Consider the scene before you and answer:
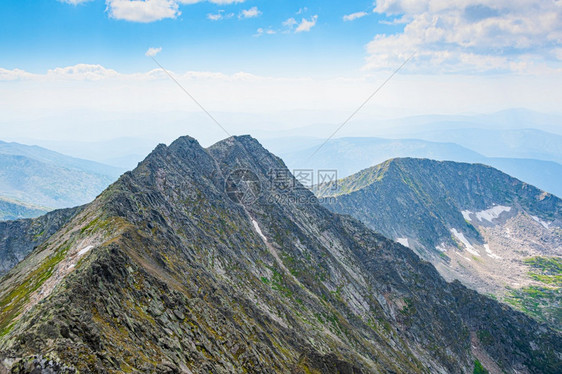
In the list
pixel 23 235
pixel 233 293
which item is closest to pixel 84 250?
pixel 233 293

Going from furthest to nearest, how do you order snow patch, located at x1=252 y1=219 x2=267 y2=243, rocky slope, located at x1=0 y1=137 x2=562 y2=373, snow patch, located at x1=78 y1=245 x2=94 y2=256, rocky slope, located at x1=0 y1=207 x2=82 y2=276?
rocky slope, located at x1=0 y1=207 x2=82 y2=276 < snow patch, located at x1=252 y1=219 x2=267 y2=243 < snow patch, located at x1=78 y1=245 x2=94 y2=256 < rocky slope, located at x1=0 y1=137 x2=562 y2=373

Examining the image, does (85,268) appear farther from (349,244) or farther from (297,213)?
(349,244)

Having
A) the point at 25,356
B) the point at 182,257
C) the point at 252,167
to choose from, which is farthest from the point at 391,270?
the point at 25,356

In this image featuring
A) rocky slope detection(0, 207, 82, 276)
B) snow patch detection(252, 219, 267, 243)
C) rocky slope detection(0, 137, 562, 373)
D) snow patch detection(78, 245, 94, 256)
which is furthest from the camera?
rocky slope detection(0, 207, 82, 276)

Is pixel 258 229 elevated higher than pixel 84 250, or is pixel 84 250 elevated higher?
pixel 84 250

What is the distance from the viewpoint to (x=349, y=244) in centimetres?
15012

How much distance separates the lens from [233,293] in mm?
69812

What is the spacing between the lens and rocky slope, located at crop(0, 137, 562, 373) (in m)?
33.0

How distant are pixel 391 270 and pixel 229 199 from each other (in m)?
77.9

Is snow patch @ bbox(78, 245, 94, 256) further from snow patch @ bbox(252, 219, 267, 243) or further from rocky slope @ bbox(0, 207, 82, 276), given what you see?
rocky slope @ bbox(0, 207, 82, 276)

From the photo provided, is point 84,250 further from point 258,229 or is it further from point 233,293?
point 258,229

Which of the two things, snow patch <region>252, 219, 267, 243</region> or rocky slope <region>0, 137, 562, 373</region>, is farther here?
snow patch <region>252, 219, 267, 243</region>

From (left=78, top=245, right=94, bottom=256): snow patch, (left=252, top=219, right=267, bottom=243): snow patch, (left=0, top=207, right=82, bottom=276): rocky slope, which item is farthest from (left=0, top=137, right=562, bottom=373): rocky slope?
(left=0, top=207, right=82, bottom=276): rocky slope

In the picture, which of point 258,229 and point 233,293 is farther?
point 258,229
